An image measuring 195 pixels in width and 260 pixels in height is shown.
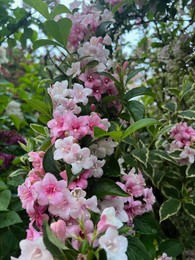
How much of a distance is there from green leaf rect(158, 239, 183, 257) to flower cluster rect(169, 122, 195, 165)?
0.94 ft

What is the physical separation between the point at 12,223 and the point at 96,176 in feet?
1.49

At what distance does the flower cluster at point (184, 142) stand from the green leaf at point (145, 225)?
0.41 m

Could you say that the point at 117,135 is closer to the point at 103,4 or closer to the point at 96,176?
the point at 96,176

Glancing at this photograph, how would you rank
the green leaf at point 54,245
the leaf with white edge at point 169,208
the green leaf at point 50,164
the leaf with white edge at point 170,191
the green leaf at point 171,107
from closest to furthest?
the green leaf at point 54,245, the green leaf at point 50,164, the leaf with white edge at point 169,208, the leaf with white edge at point 170,191, the green leaf at point 171,107

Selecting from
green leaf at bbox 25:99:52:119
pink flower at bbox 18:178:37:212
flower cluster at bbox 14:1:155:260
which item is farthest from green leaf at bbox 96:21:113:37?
pink flower at bbox 18:178:37:212

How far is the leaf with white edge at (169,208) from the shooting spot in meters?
1.30

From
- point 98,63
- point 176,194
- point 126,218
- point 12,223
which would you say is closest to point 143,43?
point 176,194

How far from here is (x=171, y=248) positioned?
126cm

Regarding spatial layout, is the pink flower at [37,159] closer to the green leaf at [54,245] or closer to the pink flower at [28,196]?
the pink flower at [28,196]

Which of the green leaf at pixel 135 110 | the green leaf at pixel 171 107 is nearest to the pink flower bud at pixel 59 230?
the green leaf at pixel 135 110

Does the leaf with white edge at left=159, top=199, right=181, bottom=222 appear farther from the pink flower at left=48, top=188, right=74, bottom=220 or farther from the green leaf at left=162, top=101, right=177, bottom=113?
the pink flower at left=48, top=188, right=74, bottom=220

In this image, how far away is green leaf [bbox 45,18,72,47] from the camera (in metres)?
1.02

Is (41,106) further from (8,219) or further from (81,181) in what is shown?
(8,219)

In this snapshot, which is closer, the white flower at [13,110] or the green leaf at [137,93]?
the green leaf at [137,93]
